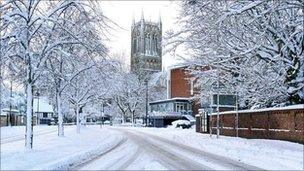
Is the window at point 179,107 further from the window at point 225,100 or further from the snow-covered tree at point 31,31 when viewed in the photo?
the snow-covered tree at point 31,31

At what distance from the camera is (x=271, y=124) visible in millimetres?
28719

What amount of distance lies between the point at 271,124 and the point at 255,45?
5626 mm

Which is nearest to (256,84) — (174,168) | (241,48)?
(241,48)

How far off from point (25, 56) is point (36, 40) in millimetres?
1892

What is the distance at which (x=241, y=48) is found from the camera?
27.2 m

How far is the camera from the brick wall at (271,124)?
973 inches

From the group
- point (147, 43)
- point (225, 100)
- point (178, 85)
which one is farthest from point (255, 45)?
point (147, 43)

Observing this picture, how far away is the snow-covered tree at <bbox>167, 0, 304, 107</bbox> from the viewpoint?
24.5 m

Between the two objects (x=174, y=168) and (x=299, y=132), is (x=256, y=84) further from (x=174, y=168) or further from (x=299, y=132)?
(x=174, y=168)

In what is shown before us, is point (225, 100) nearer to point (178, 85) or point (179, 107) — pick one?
point (179, 107)

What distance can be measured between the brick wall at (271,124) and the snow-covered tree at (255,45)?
1257mm

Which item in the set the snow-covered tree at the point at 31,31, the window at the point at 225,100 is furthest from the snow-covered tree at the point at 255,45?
the window at the point at 225,100

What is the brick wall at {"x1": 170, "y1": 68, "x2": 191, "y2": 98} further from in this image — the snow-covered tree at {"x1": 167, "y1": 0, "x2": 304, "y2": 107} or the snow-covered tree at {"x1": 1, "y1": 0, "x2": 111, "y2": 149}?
the snow-covered tree at {"x1": 1, "y1": 0, "x2": 111, "y2": 149}

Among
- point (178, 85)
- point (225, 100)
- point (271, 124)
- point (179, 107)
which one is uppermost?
point (178, 85)
